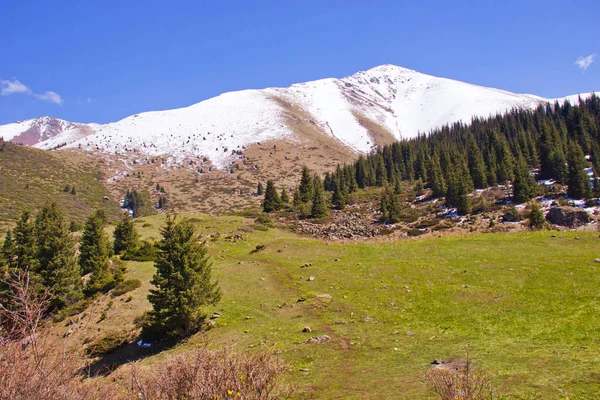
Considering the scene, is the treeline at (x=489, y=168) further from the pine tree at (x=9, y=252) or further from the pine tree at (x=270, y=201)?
the pine tree at (x=9, y=252)

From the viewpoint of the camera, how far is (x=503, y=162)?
276ft

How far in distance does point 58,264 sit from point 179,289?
1518cm

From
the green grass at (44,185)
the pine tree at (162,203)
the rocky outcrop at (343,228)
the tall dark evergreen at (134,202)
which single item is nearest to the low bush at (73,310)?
the rocky outcrop at (343,228)

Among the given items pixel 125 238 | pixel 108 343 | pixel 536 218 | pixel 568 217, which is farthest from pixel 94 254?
pixel 568 217

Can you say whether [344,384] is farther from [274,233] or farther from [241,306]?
[274,233]

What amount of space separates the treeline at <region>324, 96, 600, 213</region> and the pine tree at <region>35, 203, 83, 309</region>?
60.2 m

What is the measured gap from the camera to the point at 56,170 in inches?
5399

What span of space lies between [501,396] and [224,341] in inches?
469

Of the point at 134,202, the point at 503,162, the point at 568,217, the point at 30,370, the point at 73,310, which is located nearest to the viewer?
the point at 30,370

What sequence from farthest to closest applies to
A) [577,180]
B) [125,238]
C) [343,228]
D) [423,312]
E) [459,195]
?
[459,195], [343,228], [577,180], [125,238], [423,312]

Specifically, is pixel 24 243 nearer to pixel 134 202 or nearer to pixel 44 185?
pixel 134 202

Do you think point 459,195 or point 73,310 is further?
point 459,195

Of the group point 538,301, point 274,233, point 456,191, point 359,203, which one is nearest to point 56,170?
point 359,203

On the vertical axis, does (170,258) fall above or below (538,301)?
above
